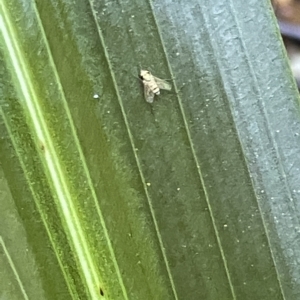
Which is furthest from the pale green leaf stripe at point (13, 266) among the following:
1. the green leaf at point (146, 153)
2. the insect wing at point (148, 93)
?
the insect wing at point (148, 93)

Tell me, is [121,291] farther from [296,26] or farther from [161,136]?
[296,26]

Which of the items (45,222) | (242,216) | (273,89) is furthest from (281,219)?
(45,222)

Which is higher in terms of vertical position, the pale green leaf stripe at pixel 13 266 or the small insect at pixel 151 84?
the small insect at pixel 151 84

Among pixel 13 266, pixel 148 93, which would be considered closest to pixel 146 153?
pixel 148 93

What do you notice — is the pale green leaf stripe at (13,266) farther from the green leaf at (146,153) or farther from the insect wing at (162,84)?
the insect wing at (162,84)

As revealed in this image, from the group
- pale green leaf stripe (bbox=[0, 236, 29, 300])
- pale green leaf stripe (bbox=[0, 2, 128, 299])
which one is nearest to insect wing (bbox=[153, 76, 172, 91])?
pale green leaf stripe (bbox=[0, 2, 128, 299])

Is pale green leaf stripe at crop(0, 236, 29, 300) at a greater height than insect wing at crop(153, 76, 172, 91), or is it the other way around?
insect wing at crop(153, 76, 172, 91)

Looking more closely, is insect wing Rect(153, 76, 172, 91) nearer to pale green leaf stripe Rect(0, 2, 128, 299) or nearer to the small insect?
the small insect

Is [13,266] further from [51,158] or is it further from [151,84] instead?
[151,84]
